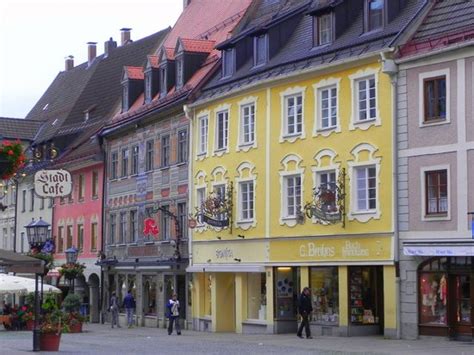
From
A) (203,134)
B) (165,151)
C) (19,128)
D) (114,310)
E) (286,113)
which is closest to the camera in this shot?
A: (286,113)

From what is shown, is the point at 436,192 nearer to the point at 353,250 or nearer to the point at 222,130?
the point at 353,250

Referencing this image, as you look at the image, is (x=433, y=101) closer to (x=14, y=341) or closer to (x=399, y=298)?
(x=399, y=298)

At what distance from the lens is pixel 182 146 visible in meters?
48.2

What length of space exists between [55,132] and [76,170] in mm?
5875

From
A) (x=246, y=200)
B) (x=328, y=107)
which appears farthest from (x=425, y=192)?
(x=246, y=200)

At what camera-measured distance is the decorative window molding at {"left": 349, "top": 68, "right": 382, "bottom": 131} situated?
35.6m

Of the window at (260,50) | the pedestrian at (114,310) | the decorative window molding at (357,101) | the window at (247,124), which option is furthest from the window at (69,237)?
the decorative window molding at (357,101)

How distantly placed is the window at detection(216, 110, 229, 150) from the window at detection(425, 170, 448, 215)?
1190 centimetres

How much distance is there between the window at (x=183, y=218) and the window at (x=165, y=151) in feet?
7.71

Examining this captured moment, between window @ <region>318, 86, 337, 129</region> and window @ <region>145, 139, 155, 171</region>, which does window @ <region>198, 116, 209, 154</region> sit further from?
window @ <region>318, 86, 337, 129</region>

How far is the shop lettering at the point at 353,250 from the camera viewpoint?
117ft

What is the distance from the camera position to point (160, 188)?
50.4 m

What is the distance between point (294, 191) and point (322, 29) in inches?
215

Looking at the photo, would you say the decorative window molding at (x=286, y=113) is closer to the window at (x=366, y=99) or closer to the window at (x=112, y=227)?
the window at (x=366, y=99)
